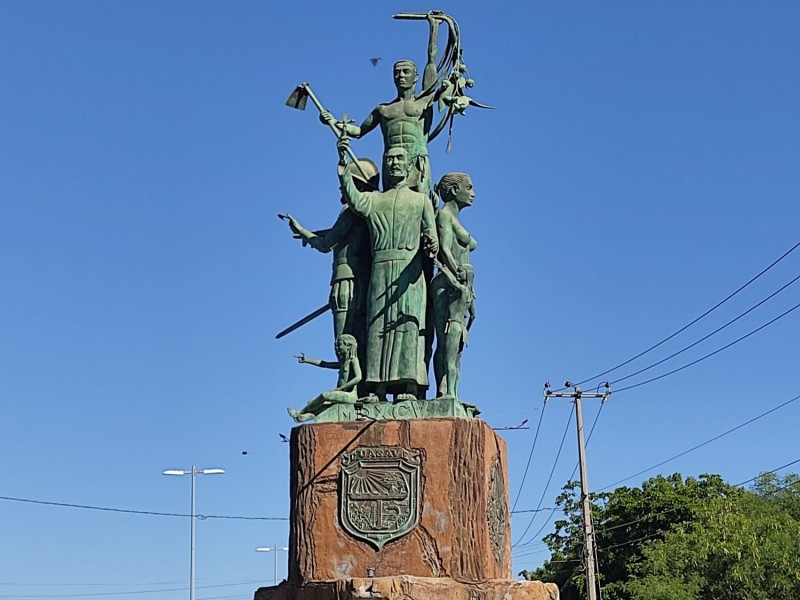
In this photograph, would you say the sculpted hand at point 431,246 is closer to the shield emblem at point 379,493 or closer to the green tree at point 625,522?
the shield emblem at point 379,493

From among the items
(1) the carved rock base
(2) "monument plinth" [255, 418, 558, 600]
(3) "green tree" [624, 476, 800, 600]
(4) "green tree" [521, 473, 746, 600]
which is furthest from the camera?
(4) "green tree" [521, 473, 746, 600]

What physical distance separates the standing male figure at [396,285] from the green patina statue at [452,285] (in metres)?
0.14

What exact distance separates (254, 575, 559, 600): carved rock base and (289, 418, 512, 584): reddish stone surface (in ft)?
0.44

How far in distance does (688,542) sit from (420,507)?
25.1m

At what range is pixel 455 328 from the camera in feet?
43.7

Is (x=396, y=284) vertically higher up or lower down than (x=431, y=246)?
lower down

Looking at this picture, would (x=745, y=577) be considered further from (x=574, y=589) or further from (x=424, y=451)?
(x=424, y=451)

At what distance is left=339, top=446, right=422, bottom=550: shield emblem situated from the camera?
480 inches

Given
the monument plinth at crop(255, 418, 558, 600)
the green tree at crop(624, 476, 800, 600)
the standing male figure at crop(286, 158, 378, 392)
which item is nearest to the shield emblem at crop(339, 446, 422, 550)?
the monument plinth at crop(255, 418, 558, 600)

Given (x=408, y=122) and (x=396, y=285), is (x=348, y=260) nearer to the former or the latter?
(x=396, y=285)

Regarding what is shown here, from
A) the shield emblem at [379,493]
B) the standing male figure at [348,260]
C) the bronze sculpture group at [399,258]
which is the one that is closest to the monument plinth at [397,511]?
the shield emblem at [379,493]

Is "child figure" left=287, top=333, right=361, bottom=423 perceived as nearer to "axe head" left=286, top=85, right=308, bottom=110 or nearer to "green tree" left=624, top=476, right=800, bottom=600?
"axe head" left=286, top=85, right=308, bottom=110

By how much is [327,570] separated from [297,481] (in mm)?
880

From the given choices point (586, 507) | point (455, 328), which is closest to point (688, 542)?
point (586, 507)
